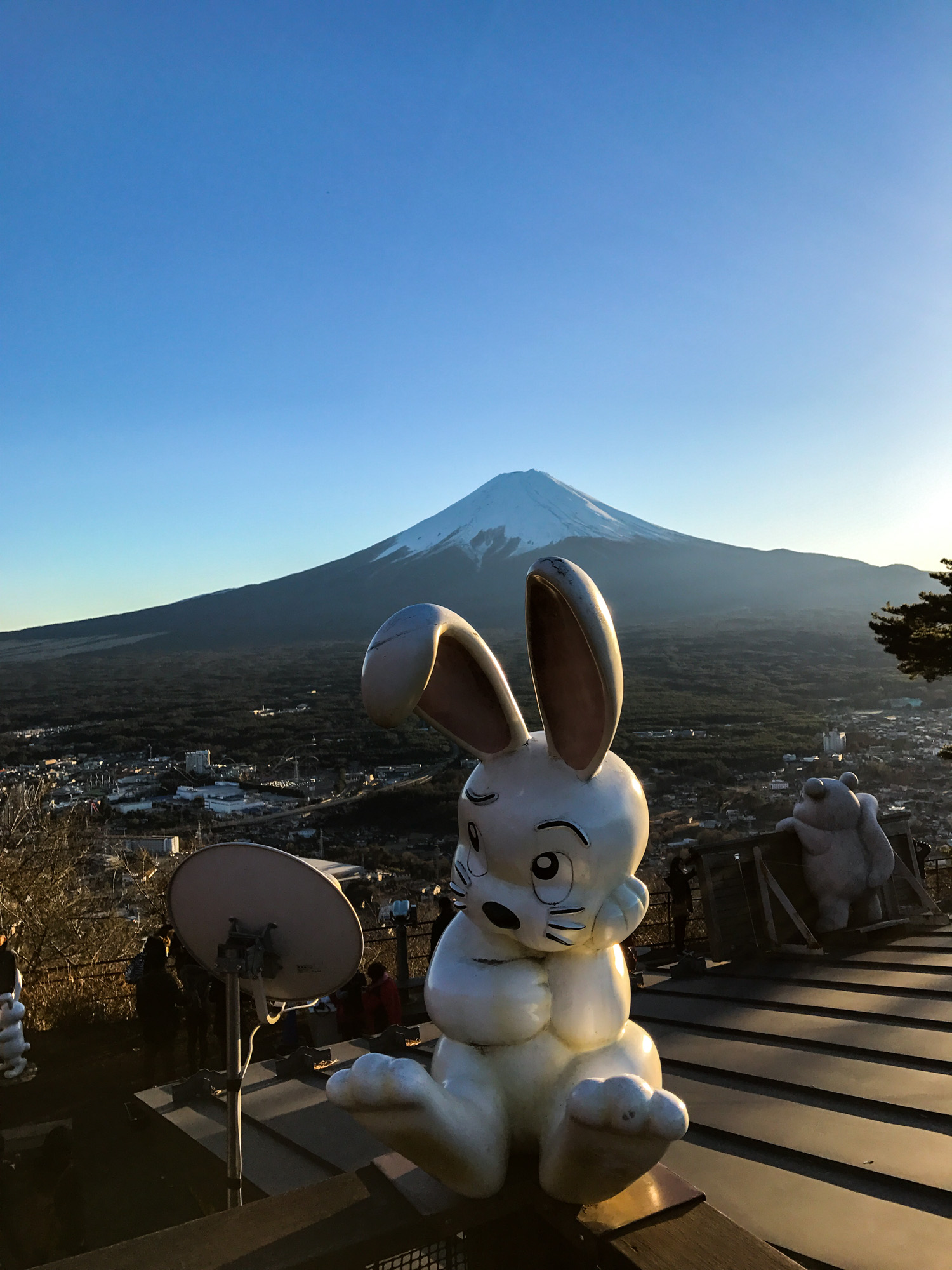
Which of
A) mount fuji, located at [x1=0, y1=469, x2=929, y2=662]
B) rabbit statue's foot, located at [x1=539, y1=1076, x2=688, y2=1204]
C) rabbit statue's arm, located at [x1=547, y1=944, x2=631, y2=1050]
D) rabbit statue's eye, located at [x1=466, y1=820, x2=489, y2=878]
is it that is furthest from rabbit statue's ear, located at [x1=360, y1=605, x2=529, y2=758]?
mount fuji, located at [x1=0, y1=469, x2=929, y2=662]

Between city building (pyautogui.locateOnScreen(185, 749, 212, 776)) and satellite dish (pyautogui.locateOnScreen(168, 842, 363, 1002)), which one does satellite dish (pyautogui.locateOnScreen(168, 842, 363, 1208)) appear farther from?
city building (pyautogui.locateOnScreen(185, 749, 212, 776))

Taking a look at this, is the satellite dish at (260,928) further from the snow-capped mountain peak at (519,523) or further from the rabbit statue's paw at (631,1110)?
the snow-capped mountain peak at (519,523)

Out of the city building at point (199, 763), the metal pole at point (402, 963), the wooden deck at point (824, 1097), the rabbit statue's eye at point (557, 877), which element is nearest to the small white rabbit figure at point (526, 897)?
the rabbit statue's eye at point (557, 877)

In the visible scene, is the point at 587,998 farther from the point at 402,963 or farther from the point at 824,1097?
the point at 402,963

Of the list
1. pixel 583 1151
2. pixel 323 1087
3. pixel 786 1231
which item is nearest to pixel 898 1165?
pixel 786 1231

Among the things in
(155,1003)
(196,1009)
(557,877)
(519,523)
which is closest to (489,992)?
(557,877)

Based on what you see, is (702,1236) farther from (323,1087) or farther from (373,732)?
(373,732)

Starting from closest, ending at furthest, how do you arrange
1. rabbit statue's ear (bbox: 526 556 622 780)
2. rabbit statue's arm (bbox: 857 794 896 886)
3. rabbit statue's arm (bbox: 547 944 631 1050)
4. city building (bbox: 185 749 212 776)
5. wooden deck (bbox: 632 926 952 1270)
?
rabbit statue's ear (bbox: 526 556 622 780)
rabbit statue's arm (bbox: 547 944 631 1050)
wooden deck (bbox: 632 926 952 1270)
rabbit statue's arm (bbox: 857 794 896 886)
city building (bbox: 185 749 212 776)
